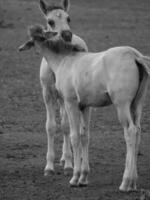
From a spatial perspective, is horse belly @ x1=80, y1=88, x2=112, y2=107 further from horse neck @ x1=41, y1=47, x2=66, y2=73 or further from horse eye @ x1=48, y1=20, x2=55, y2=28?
horse eye @ x1=48, y1=20, x2=55, y2=28

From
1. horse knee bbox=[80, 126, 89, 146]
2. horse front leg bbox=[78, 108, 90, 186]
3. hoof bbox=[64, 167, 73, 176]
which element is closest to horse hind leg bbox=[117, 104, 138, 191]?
horse front leg bbox=[78, 108, 90, 186]

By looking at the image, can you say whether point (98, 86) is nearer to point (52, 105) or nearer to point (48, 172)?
point (48, 172)

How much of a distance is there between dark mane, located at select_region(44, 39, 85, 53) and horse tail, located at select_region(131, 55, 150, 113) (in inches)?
57.0

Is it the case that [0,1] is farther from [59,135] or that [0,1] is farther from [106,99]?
[106,99]

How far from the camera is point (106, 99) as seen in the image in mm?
9289

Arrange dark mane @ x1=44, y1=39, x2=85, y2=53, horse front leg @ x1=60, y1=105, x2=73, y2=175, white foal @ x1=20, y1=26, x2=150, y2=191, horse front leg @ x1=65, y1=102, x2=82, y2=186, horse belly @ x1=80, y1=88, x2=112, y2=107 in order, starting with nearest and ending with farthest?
1. white foal @ x1=20, y1=26, x2=150, y2=191
2. horse belly @ x1=80, y1=88, x2=112, y2=107
3. horse front leg @ x1=65, y1=102, x2=82, y2=186
4. dark mane @ x1=44, y1=39, x2=85, y2=53
5. horse front leg @ x1=60, y1=105, x2=73, y2=175

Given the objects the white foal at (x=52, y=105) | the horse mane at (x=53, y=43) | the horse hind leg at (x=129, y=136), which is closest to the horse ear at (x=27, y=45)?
the horse mane at (x=53, y=43)

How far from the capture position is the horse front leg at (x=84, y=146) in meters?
9.80

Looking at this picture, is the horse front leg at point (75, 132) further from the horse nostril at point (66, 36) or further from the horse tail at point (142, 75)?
the horse nostril at point (66, 36)

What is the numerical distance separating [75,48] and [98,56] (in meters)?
0.87

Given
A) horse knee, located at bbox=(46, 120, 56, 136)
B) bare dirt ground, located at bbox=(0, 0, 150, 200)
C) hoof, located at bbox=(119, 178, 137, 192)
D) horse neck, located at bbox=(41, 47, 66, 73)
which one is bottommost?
bare dirt ground, located at bbox=(0, 0, 150, 200)

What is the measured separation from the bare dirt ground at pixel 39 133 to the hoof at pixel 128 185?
0.33ft

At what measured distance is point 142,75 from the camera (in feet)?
29.9

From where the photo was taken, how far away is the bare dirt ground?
961cm
